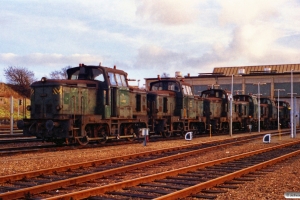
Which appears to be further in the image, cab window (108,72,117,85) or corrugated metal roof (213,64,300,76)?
corrugated metal roof (213,64,300,76)

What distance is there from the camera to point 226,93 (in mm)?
37500

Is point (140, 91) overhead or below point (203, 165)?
overhead

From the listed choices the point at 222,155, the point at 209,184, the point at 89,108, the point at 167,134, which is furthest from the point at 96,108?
the point at 209,184

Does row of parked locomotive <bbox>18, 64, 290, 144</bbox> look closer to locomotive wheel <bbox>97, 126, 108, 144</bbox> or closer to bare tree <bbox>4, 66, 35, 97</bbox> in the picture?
locomotive wheel <bbox>97, 126, 108, 144</bbox>

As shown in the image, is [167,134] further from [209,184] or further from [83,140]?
[209,184]

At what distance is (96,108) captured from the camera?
20.1m

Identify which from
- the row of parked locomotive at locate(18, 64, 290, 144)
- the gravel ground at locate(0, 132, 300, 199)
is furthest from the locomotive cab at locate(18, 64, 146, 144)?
the gravel ground at locate(0, 132, 300, 199)

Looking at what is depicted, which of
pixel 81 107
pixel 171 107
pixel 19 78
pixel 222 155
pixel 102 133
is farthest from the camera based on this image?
pixel 19 78

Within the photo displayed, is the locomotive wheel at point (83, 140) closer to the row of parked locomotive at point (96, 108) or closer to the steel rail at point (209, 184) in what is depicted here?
the row of parked locomotive at point (96, 108)

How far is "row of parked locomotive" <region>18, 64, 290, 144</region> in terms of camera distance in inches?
717

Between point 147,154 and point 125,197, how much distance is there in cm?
777

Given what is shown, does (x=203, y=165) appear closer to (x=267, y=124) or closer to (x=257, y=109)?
(x=257, y=109)

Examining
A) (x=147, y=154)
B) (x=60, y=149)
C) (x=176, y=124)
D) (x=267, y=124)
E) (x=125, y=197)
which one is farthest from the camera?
(x=267, y=124)

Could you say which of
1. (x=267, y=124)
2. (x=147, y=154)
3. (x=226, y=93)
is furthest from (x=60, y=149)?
(x=267, y=124)
